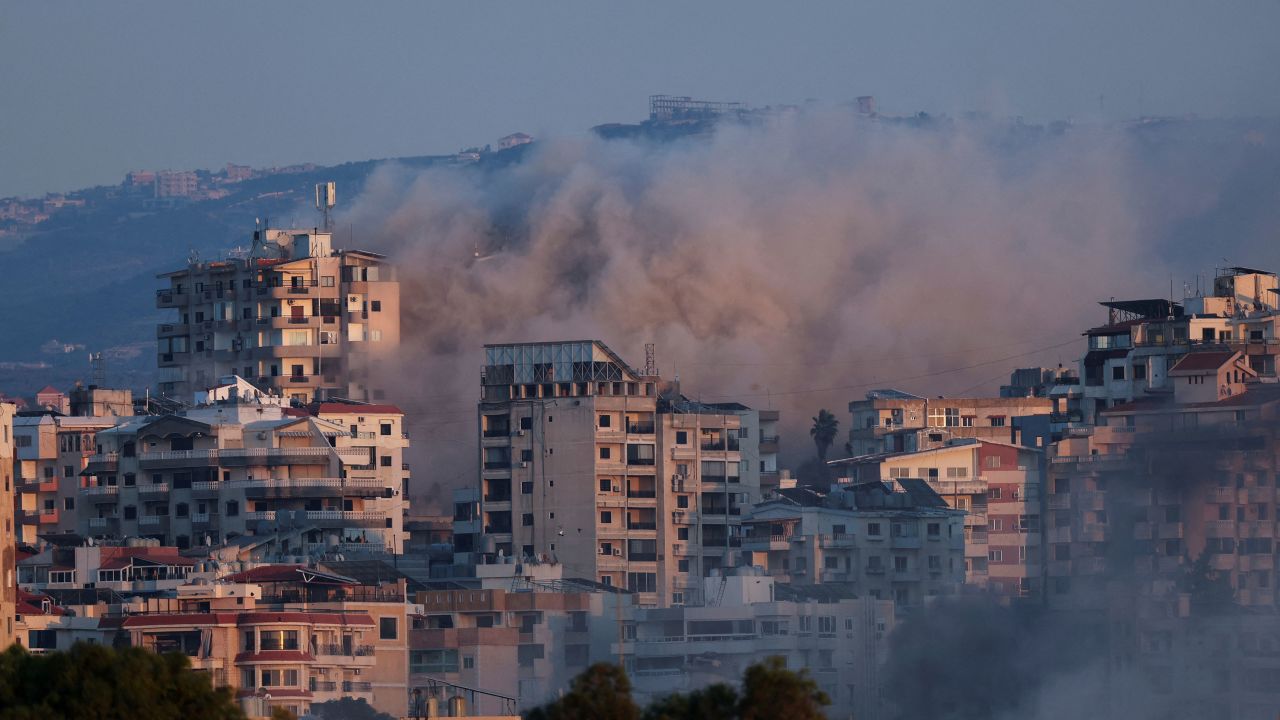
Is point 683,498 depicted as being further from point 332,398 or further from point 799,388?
point 799,388

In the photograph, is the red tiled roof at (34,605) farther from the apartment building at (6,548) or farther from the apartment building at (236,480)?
the apartment building at (236,480)

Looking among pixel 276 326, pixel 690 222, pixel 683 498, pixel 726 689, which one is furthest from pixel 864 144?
pixel 726 689

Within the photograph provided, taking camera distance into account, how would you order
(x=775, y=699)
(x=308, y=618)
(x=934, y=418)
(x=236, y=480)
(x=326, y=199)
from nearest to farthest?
(x=775, y=699) → (x=308, y=618) → (x=236, y=480) → (x=934, y=418) → (x=326, y=199)

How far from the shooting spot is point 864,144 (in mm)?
161125

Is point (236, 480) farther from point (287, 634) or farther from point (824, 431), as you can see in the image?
point (824, 431)

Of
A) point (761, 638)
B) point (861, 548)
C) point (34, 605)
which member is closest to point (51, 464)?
point (861, 548)

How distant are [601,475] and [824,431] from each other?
27459mm

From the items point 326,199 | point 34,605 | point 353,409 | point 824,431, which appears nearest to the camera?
point 34,605

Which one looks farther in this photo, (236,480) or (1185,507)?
(236,480)

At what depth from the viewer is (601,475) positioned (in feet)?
335

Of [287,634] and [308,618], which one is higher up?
[308,618]

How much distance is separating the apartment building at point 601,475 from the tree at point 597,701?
51.6 metres

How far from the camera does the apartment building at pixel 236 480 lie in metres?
103

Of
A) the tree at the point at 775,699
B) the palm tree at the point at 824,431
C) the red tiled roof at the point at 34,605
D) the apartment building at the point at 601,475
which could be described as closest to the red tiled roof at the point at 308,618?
the red tiled roof at the point at 34,605
